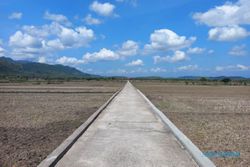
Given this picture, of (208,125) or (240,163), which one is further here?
(208,125)

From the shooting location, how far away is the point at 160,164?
6461mm

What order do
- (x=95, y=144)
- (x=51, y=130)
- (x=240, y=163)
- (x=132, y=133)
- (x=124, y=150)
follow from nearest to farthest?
(x=240, y=163)
(x=124, y=150)
(x=95, y=144)
(x=132, y=133)
(x=51, y=130)

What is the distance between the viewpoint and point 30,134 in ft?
33.7

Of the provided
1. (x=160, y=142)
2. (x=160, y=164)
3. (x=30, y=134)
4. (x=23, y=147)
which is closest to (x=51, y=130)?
(x=30, y=134)

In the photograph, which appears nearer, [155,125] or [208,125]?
[155,125]

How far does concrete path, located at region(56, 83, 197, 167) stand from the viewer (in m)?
6.56

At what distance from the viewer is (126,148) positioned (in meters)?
7.71

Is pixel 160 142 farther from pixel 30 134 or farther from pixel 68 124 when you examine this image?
pixel 68 124

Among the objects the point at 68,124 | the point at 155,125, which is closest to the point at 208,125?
the point at 155,125

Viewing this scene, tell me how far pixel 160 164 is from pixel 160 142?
6.96 ft

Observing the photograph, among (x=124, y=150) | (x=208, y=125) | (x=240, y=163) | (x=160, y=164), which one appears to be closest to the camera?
(x=160, y=164)

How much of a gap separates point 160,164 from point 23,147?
3.63 metres

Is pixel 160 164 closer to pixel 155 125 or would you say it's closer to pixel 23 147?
pixel 23 147

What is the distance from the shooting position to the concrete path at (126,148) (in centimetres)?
656
